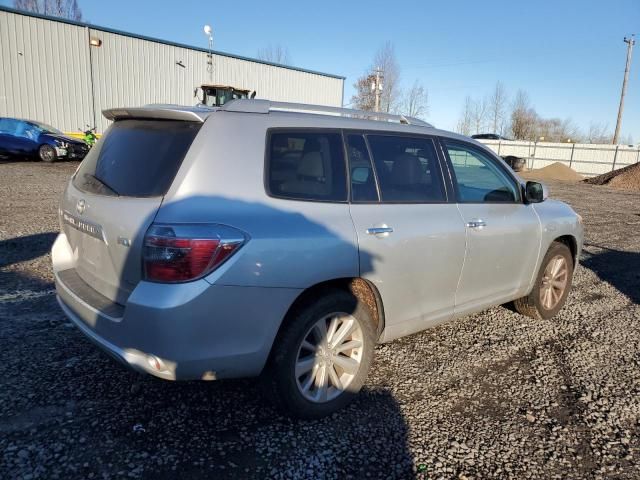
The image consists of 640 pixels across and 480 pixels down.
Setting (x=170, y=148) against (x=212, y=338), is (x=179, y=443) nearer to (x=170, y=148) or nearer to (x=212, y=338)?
(x=212, y=338)

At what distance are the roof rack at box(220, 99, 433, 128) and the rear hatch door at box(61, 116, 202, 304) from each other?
31 centimetres

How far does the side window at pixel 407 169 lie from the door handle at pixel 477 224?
0.95ft

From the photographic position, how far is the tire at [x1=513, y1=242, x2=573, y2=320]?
458cm

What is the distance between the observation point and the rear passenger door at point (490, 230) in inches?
145

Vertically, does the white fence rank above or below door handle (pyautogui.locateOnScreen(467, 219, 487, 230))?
above

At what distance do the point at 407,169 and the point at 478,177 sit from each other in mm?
962

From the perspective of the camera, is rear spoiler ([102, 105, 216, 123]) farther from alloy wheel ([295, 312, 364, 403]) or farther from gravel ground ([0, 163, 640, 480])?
gravel ground ([0, 163, 640, 480])

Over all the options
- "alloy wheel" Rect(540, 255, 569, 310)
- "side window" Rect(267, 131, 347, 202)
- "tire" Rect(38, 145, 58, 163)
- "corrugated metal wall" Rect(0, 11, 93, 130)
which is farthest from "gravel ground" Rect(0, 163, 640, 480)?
"corrugated metal wall" Rect(0, 11, 93, 130)

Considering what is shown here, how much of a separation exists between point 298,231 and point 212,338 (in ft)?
2.38

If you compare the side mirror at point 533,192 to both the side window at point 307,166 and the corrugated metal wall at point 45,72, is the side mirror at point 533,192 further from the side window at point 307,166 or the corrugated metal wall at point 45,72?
the corrugated metal wall at point 45,72

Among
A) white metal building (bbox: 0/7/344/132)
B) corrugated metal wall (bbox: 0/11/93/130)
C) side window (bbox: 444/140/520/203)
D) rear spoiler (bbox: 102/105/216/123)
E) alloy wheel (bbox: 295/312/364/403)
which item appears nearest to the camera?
rear spoiler (bbox: 102/105/216/123)

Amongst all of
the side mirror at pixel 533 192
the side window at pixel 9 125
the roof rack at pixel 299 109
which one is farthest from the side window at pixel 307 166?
the side window at pixel 9 125

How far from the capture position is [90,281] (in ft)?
9.43

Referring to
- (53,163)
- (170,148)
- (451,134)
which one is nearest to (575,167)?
(53,163)
